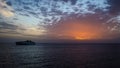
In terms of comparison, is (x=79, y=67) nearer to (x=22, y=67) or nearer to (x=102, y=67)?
(x=102, y=67)

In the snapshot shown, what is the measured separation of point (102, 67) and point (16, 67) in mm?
30474

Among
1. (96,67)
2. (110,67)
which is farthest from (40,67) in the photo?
(110,67)

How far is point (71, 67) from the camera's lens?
2128 inches

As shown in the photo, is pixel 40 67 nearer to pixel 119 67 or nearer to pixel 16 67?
pixel 16 67

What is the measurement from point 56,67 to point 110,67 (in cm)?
1908

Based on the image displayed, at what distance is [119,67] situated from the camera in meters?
53.0

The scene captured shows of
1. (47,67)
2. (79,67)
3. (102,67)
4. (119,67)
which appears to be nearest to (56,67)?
(47,67)

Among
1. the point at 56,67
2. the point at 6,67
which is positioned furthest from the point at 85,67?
the point at 6,67

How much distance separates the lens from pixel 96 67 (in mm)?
54156

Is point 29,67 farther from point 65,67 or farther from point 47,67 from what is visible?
point 65,67

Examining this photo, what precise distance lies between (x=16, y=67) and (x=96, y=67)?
1117 inches

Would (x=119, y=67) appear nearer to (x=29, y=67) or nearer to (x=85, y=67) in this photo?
(x=85, y=67)

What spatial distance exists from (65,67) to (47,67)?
6.41m

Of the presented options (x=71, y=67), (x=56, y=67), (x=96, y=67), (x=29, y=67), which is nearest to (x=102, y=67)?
(x=96, y=67)
